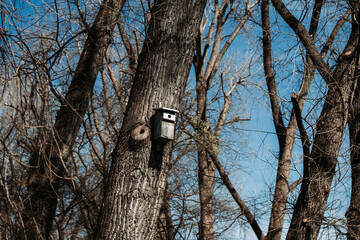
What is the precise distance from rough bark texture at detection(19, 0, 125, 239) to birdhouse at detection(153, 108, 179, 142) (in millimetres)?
1114

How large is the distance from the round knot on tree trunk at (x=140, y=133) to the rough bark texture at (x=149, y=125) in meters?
0.02

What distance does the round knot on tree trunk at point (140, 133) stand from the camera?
110 inches

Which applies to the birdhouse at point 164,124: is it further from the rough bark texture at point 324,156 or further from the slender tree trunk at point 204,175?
the slender tree trunk at point 204,175

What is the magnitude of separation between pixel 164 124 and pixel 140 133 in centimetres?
20

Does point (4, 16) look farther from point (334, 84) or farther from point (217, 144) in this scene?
point (217, 144)

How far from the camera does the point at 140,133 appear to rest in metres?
2.81

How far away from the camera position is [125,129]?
114 inches

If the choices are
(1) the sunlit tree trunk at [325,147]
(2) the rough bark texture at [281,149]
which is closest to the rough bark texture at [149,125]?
(1) the sunlit tree trunk at [325,147]

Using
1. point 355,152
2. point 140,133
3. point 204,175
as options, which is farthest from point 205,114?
point 140,133

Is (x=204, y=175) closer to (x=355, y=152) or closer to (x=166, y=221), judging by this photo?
(x=166, y=221)

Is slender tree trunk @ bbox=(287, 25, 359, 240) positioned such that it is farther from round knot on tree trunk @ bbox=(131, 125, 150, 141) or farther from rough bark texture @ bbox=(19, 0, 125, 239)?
rough bark texture @ bbox=(19, 0, 125, 239)

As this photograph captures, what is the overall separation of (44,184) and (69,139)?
584mm

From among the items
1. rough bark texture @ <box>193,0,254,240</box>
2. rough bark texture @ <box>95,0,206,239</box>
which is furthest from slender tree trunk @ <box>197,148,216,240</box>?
rough bark texture @ <box>95,0,206,239</box>

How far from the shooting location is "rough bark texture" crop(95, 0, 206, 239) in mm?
2646
